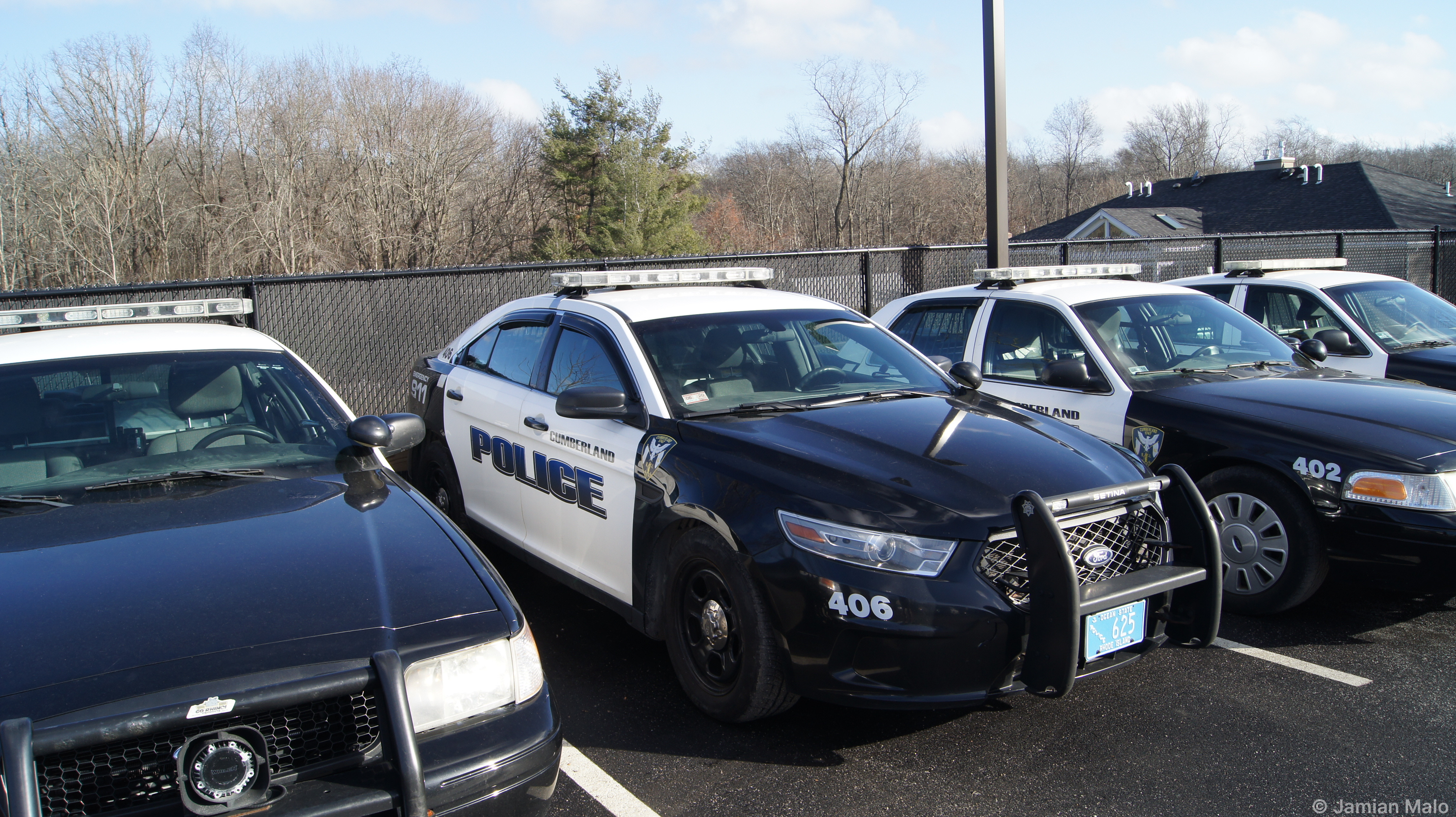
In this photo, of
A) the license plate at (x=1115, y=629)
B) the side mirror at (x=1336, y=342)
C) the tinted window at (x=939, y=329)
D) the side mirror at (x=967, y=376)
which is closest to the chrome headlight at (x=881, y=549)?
the license plate at (x=1115, y=629)

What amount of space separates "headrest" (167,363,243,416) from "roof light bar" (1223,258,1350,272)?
7.27 metres

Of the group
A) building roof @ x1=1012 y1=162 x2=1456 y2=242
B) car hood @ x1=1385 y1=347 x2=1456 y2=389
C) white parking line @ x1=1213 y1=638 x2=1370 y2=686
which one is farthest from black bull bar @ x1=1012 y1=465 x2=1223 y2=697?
building roof @ x1=1012 y1=162 x2=1456 y2=242

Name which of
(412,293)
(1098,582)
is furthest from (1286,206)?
(1098,582)

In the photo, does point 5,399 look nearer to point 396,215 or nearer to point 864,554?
point 864,554

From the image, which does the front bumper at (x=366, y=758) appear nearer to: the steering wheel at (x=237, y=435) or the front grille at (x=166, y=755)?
the front grille at (x=166, y=755)

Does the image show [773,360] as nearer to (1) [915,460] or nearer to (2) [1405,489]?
(1) [915,460]

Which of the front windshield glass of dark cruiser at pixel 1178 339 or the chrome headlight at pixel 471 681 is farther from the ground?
the front windshield glass of dark cruiser at pixel 1178 339

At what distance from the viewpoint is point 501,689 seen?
8.04ft

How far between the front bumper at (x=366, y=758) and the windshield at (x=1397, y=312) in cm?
741

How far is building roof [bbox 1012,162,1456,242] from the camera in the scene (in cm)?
3294

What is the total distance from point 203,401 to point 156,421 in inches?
7.6

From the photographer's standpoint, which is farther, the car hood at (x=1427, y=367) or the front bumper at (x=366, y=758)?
the car hood at (x=1427, y=367)

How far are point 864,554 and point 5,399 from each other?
3109 mm

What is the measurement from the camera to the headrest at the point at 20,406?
133 inches
